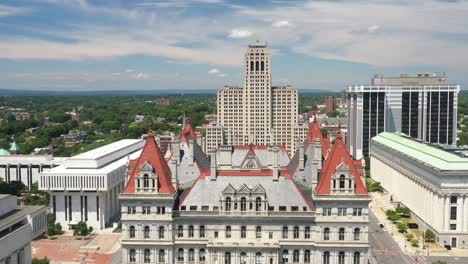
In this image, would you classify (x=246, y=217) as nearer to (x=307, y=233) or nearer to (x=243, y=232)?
(x=243, y=232)

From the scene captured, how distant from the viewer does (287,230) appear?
3848 inches

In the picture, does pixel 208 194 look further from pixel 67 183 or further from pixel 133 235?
pixel 67 183

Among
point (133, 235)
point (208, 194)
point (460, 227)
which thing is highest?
point (208, 194)

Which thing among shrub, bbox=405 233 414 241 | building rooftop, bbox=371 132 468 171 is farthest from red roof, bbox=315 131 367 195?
building rooftop, bbox=371 132 468 171

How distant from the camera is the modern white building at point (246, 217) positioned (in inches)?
3797

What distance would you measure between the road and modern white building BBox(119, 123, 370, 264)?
114 ft

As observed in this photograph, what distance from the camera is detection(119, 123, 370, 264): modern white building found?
96438 mm

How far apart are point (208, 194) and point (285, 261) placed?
18.2 metres

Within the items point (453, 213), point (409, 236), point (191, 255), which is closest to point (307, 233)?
point (191, 255)

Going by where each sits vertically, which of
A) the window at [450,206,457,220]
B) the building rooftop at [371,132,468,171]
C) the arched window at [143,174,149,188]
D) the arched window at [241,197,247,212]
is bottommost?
the window at [450,206,457,220]

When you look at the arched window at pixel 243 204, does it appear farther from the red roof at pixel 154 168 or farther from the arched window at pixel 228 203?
the red roof at pixel 154 168

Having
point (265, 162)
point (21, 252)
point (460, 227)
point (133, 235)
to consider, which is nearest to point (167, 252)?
point (133, 235)

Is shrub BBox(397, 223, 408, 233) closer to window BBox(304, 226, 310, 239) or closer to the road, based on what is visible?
the road

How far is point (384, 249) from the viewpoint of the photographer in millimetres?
135750
